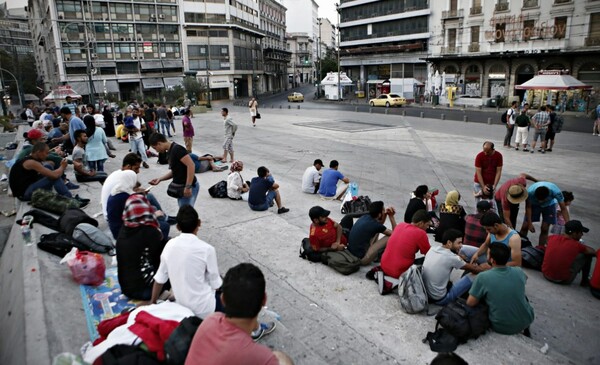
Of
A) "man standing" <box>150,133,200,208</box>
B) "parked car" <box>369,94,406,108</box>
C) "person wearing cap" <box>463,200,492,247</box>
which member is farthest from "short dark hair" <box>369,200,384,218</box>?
"parked car" <box>369,94,406,108</box>

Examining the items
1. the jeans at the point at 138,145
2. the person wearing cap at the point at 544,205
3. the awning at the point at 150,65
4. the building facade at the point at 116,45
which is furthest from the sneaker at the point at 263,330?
the awning at the point at 150,65

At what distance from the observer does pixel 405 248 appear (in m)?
5.25

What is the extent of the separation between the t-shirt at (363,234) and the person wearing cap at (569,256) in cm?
241

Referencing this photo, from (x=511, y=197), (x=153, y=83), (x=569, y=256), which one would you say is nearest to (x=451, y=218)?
(x=511, y=197)

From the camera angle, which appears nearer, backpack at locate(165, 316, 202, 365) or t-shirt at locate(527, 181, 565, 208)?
backpack at locate(165, 316, 202, 365)

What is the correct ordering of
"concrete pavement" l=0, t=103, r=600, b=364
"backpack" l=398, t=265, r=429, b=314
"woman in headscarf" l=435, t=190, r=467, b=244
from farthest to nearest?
"woman in headscarf" l=435, t=190, r=467, b=244 → "backpack" l=398, t=265, r=429, b=314 → "concrete pavement" l=0, t=103, r=600, b=364

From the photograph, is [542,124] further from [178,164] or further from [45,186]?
[45,186]

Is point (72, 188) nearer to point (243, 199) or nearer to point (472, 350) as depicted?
point (243, 199)

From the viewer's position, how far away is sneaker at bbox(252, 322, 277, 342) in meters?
4.16

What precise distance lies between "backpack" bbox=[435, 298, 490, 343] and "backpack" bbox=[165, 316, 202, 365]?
8.45ft

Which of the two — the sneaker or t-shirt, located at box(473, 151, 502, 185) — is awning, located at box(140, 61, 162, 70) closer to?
t-shirt, located at box(473, 151, 502, 185)

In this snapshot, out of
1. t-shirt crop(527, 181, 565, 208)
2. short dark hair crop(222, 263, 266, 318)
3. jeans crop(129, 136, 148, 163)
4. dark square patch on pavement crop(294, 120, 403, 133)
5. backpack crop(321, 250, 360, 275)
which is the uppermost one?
short dark hair crop(222, 263, 266, 318)

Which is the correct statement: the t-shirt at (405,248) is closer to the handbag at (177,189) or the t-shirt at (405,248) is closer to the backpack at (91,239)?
the handbag at (177,189)

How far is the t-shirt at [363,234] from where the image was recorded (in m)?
6.01
